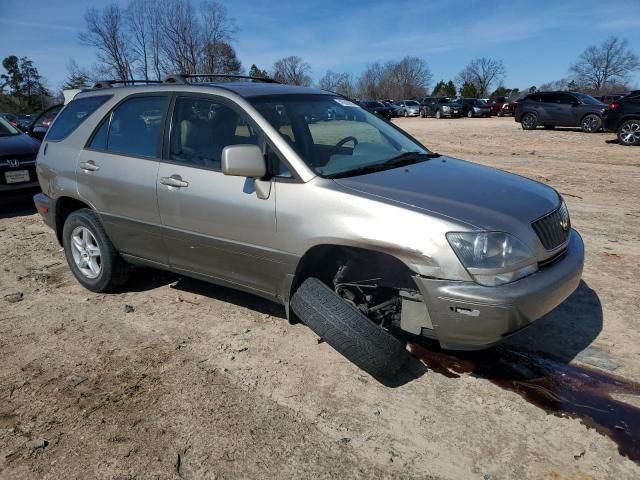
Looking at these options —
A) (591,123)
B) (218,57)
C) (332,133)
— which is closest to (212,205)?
(332,133)

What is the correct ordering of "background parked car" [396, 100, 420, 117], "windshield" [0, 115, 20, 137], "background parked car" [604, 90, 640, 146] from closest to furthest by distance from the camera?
"windshield" [0, 115, 20, 137] → "background parked car" [604, 90, 640, 146] → "background parked car" [396, 100, 420, 117]

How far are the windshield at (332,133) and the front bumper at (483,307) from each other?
1.02 meters

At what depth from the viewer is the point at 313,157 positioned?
10.6 feet

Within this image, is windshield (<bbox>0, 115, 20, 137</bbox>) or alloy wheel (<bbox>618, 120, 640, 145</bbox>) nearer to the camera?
windshield (<bbox>0, 115, 20, 137</bbox>)

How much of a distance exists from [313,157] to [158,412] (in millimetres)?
1792

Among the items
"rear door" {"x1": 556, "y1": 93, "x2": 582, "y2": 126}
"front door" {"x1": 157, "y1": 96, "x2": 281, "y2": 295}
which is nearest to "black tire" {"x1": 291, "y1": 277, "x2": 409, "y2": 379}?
"front door" {"x1": 157, "y1": 96, "x2": 281, "y2": 295}

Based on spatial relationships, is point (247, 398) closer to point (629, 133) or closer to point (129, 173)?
point (129, 173)

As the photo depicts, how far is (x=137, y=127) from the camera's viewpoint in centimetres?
396

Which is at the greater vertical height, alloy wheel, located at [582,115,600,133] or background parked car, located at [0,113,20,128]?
background parked car, located at [0,113,20,128]

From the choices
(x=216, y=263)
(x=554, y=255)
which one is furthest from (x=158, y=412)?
(x=554, y=255)

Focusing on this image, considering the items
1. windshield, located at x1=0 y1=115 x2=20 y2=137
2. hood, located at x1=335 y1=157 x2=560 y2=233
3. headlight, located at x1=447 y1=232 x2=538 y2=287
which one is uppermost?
windshield, located at x1=0 y1=115 x2=20 y2=137

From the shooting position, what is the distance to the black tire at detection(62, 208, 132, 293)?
4219 millimetres

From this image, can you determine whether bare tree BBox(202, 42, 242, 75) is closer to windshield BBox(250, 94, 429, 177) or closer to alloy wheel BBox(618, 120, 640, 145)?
alloy wheel BBox(618, 120, 640, 145)

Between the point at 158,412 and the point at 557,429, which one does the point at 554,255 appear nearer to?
the point at 557,429
